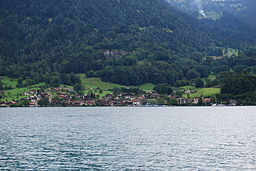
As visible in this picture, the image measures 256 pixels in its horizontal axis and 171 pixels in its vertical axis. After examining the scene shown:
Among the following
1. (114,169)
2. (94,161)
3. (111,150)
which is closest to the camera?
(114,169)

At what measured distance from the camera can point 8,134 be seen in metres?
77.4

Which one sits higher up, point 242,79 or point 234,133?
point 242,79

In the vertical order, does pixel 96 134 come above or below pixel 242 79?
below

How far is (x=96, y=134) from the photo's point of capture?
75125 millimetres

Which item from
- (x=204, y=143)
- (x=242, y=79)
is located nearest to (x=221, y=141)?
(x=204, y=143)

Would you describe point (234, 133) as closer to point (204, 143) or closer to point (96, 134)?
point (204, 143)

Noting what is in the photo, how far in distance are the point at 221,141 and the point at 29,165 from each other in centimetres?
2951

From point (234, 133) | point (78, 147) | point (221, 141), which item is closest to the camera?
point (78, 147)

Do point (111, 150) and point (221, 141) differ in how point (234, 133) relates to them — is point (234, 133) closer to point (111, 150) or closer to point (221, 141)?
point (221, 141)

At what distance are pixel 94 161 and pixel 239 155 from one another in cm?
1668

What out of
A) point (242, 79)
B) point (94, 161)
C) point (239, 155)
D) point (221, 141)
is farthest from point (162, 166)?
point (242, 79)

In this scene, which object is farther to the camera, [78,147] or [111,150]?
[78,147]

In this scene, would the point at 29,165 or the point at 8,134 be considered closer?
the point at 29,165

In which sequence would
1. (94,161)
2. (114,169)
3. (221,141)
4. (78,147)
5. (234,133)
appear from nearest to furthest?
(114,169), (94,161), (78,147), (221,141), (234,133)
